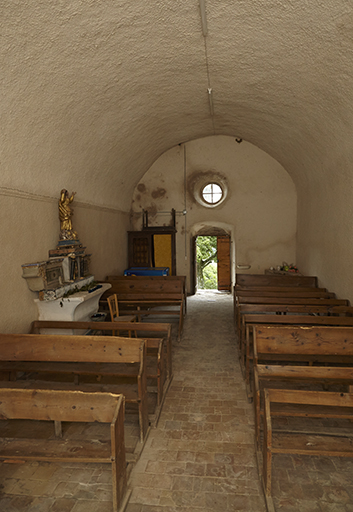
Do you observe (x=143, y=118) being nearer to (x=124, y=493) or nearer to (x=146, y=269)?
(x=146, y=269)

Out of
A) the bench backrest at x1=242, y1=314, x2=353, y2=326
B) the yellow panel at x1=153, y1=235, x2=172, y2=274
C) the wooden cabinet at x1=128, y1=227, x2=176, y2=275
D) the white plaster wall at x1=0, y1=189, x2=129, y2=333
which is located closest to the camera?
the white plaster wall at x1=0, y1=189, x2=129, y2=333

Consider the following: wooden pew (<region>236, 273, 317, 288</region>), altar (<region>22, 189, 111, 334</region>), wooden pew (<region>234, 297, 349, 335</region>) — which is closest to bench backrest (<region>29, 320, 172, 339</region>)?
altar (<region>22, 189, 111, 334</region>)

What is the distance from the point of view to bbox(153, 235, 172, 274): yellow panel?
38.5 feet

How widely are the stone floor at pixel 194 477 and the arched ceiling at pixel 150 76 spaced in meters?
3.91

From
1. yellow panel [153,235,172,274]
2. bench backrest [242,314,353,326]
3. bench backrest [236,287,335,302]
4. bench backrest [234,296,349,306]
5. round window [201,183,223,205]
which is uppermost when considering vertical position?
round window [201,183,223,205]

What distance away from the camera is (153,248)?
38.8 ft

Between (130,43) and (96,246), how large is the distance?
491 centimetres

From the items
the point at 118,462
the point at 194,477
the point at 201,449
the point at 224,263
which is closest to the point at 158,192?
the point at 224,263

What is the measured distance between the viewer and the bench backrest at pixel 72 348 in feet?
12.4

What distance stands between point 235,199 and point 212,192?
0.85 metres

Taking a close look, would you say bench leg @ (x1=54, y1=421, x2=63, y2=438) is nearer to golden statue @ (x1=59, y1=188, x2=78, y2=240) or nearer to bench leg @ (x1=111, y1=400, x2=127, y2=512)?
bench leg @ (x1=111, y1=400, x2=127, y2=512)

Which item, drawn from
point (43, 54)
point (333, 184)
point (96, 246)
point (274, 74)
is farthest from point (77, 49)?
point (333, 184)

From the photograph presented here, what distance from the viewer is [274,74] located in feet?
19.5

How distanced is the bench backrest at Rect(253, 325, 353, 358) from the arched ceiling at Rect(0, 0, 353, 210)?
349 centimetres
